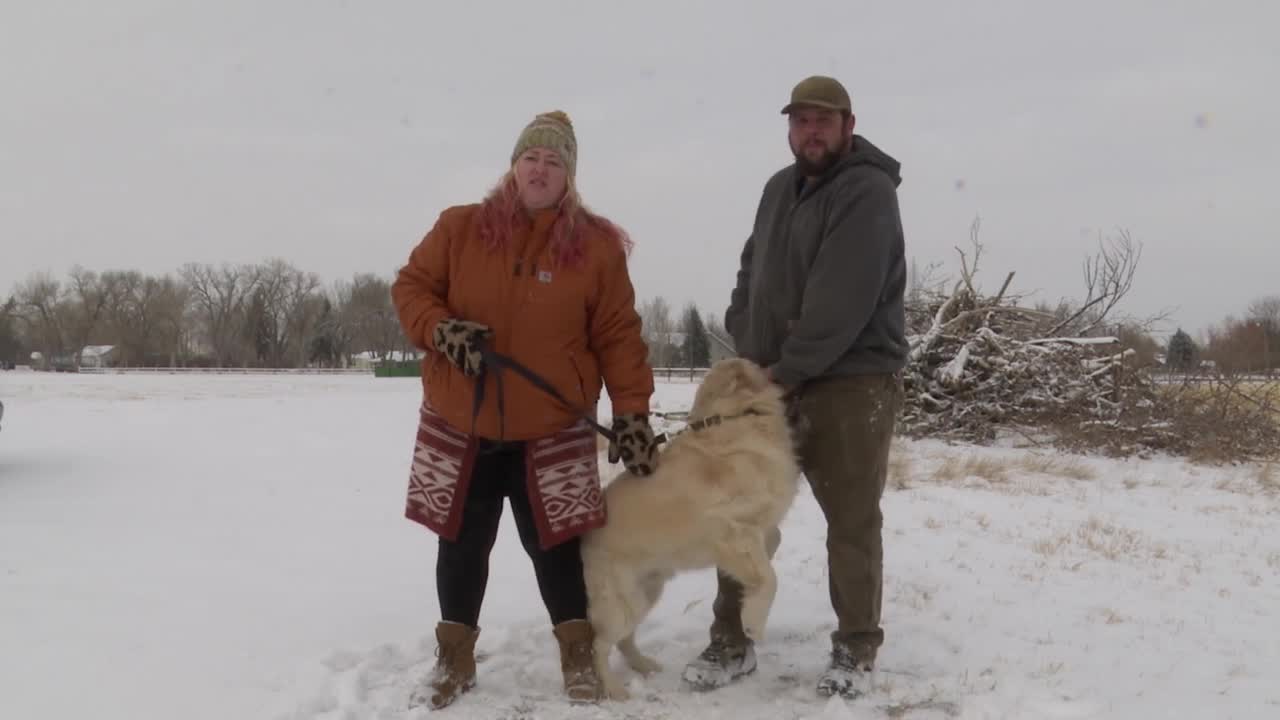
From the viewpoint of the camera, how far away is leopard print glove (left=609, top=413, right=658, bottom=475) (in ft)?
10.3

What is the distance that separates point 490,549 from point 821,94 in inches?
90.5

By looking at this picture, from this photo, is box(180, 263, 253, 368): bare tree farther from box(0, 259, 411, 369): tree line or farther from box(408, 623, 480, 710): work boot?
box(408, 623, 480, 710): work boot

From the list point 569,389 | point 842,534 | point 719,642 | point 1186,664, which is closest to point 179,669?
point 569,389

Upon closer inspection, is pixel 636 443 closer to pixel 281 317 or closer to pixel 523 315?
pixel 523 315

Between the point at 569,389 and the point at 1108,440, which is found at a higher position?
the point at 569,389

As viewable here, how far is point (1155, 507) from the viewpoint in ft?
23.3

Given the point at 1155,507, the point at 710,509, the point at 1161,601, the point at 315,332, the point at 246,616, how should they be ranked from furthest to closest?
the point at 315,332 < the point at 1155,507 < the point at 1161,601 < the point at 246,616 < the point at 710,509

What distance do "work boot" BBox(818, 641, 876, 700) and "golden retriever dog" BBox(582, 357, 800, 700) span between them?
1.28 ft

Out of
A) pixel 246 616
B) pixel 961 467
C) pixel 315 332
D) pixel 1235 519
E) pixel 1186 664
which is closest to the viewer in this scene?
pixel 1186 664

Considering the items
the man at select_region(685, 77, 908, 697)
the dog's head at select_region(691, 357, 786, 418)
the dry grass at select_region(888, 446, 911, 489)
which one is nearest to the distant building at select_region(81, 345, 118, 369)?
the dry grass at select_region(888, 446, 911, 489)

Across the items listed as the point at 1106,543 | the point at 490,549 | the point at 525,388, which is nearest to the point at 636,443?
the point at 525,388

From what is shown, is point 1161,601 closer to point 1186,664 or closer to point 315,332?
point 1186,664

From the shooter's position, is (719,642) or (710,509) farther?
(719,642)

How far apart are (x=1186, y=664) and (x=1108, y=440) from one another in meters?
8.26
